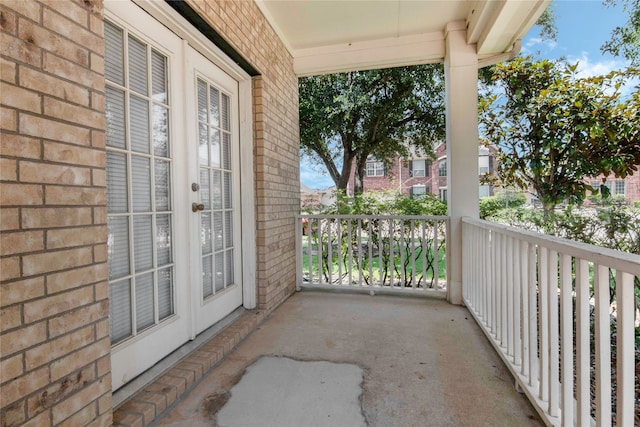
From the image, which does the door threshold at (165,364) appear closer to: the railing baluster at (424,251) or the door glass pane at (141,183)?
the door glass pane at (141,183)

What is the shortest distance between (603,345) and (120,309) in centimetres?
198

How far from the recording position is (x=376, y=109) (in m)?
5.89

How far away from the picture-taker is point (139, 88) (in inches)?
69.8

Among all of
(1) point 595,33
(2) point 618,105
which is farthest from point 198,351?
(1) point 595,33

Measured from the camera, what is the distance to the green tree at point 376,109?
Answer: 218 inches

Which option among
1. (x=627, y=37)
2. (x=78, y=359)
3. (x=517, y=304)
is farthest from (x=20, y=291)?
(x=627, y=37)

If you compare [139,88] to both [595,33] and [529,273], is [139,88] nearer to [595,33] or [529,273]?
[529,273]

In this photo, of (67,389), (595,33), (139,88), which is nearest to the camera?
(67,389)

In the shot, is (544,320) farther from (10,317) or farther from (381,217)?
(381,217)

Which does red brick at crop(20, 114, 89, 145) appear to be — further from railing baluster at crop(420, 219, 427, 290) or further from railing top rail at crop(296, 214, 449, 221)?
railing baluster at crop(420, 219, 427, 290)

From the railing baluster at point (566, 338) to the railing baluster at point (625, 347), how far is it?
33 cm

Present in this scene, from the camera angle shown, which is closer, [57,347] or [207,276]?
[57,347]

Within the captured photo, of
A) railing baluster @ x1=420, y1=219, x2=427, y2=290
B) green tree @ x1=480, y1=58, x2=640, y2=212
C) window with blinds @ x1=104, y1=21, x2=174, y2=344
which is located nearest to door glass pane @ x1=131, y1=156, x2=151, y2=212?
window with blinds @ x1=104, y1=21, x2=174, y2=344

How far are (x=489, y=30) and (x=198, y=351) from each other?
3.36m
